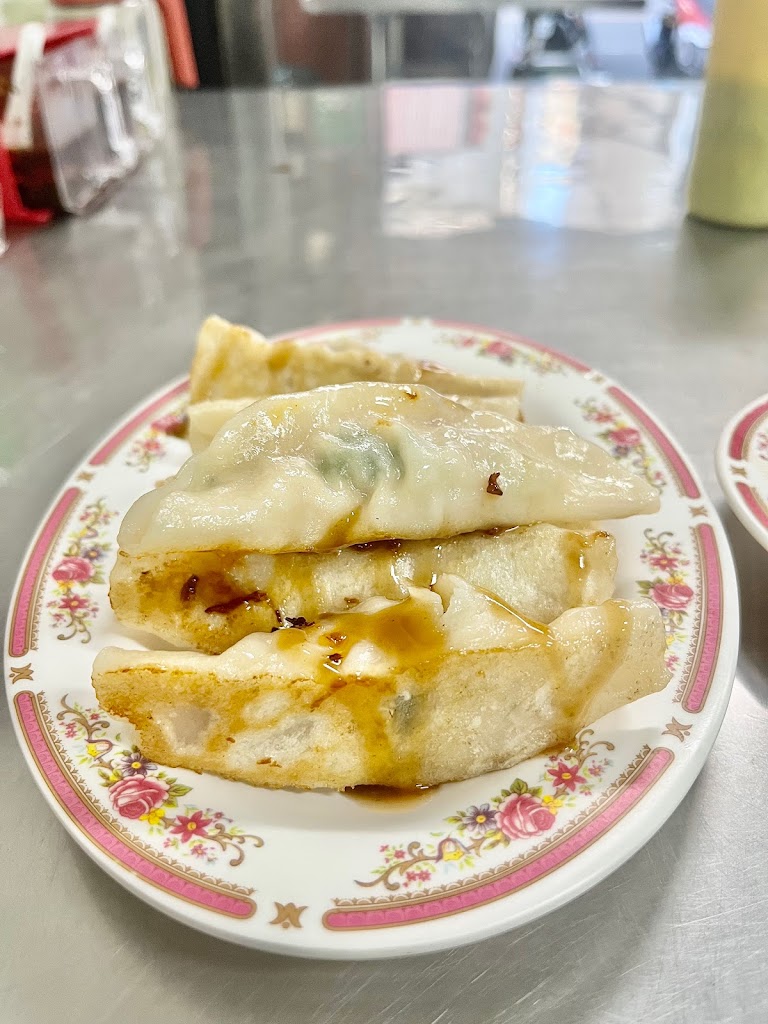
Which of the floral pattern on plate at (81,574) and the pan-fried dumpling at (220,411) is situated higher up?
the pan-fried dumpling at (220,411)

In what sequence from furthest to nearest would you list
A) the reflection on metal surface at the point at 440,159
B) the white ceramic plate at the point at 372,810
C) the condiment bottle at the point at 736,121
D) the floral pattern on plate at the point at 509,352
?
the reflection on metal surface at the point at 440,159
the condiment bottle at the point at 736,121
the floral pattern on plate at the point at 509,352
the white ceramic plate at the point at 372,810

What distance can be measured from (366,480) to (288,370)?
402 millimetres

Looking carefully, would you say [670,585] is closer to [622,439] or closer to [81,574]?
[622,439]

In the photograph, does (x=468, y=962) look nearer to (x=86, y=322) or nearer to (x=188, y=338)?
(x=188, y=338)

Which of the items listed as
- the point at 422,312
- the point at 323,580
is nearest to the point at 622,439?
the point at 323,580

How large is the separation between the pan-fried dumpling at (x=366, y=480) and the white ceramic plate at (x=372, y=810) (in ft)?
0.48

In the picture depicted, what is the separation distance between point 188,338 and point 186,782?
150 cm

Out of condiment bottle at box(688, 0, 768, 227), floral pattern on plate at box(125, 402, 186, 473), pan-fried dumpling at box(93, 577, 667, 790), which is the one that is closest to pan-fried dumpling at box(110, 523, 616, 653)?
pan-fried dumpling at box(93, 577, 667, 790)

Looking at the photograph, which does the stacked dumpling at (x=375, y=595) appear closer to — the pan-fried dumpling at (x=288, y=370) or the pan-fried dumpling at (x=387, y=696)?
the pan-fried dumpling at (x=387, y=696)

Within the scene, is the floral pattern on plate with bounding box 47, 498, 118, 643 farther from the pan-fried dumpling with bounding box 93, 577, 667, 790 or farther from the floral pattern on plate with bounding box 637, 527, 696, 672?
the floral pattern on plate with bounding box 637, 527, 696, 672

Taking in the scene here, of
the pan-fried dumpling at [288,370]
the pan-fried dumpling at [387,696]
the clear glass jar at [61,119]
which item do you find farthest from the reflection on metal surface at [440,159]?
the pan-fried dumpling at [387,696]

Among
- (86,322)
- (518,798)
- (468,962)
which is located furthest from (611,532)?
(86,322)

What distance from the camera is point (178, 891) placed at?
28.8 inches

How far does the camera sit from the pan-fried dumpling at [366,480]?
100cm
